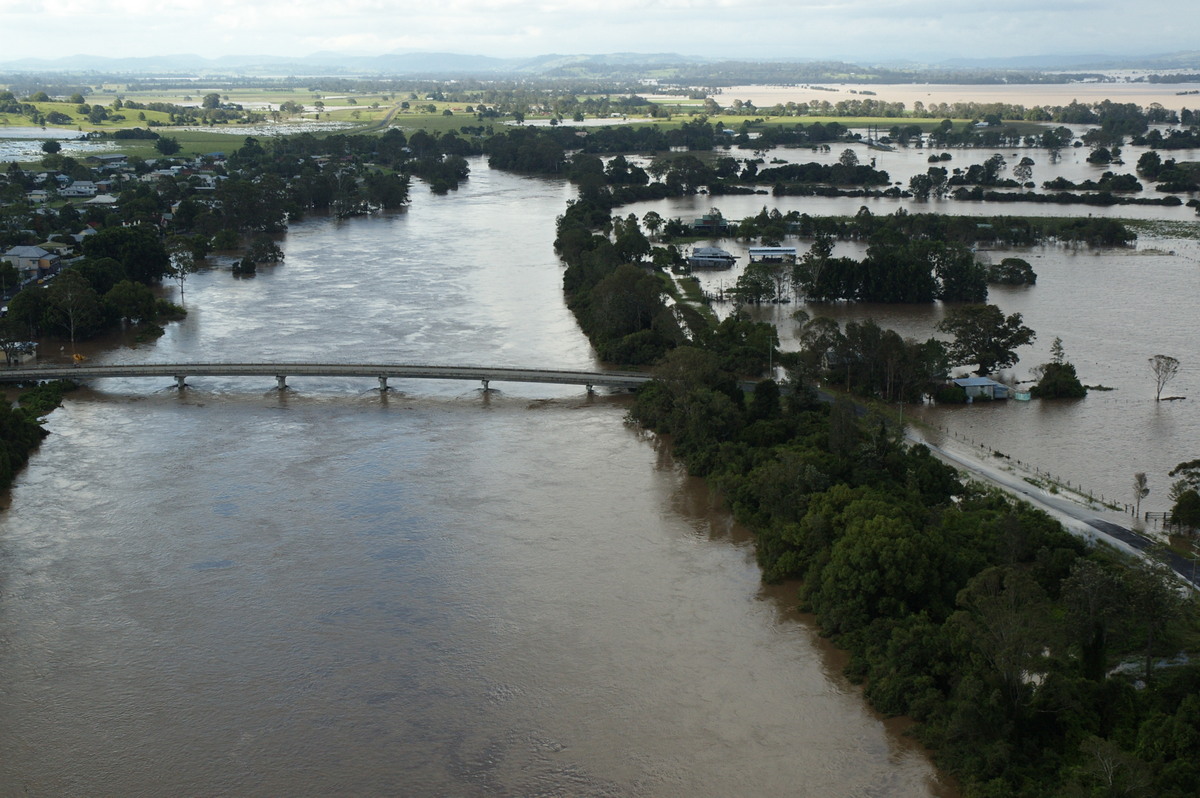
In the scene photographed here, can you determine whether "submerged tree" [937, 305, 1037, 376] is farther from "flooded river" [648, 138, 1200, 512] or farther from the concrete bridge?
the concrete bridge

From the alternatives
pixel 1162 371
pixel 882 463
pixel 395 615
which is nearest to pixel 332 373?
pixel 395 615

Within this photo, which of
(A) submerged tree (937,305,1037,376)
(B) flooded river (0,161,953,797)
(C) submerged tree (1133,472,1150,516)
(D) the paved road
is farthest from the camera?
(A) submerged tree (937,305,1037,376)

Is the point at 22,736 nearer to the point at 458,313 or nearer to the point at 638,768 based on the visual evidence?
the point at 638,768

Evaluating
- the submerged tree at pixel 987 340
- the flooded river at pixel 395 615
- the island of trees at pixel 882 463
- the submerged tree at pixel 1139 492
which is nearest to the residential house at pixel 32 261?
the island of trees at pixel 882 463

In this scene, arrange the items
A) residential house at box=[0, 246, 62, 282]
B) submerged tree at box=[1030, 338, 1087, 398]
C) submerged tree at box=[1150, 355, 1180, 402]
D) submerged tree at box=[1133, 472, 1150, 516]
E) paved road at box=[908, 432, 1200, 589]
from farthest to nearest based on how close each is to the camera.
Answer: residential house at box=[0, 246, 62, 282], submerged tree at box=[1030, 338, 1087, 398], submerged tree at box=[1150, 355, 1180, 402], submerged tree at box=[1133, 472, 1150, 516], paved road at box=[908, 432, 1200, 589]

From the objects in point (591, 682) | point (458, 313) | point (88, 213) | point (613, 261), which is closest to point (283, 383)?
point (458, 313)

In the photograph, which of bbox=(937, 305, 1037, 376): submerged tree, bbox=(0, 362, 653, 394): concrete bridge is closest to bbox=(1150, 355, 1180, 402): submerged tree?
bbox=(937, 305, 1037, 376): submerged tree

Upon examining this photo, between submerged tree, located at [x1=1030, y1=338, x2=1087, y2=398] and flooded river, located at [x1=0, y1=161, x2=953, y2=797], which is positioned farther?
submerged tree, located at [x1=1030, y1=338, x2=1087, y2=398]

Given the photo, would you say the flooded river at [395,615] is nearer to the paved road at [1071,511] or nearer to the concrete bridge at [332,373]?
the concrete bridge at [332,373]
